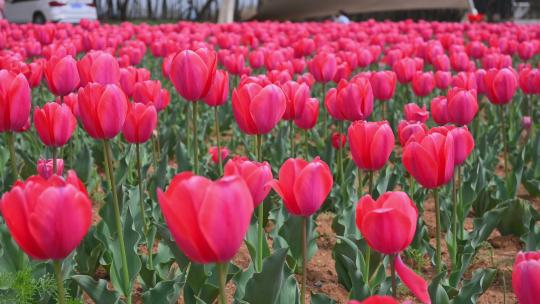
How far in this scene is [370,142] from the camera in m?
2.20

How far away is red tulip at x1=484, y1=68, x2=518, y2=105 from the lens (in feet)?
12.1

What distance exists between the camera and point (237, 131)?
5.70 metres

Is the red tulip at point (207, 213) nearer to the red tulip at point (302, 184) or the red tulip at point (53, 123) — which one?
the red tulip at point (302, 184)

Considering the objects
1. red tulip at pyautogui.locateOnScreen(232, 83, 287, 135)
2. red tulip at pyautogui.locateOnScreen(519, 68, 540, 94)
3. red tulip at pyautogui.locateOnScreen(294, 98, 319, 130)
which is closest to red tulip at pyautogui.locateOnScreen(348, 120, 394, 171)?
red tulip at pyautogui.locateOnScreen(232, 83, 287, 135)

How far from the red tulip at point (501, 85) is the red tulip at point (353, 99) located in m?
1.06

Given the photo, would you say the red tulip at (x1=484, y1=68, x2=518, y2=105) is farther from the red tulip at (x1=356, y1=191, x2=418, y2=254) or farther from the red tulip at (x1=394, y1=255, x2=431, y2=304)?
the red tulip at (x1=394, y1=255, x2=431, y2=304)

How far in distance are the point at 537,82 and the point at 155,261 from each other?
2692 millimetres

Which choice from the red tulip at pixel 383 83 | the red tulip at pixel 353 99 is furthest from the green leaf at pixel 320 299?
the red tulip at pixel 383 83

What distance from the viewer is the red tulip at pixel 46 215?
1316mm

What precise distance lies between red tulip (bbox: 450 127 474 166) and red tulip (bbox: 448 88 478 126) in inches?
29.6

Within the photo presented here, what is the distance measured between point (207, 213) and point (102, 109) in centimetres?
103

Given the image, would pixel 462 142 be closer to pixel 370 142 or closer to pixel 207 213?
pixel 370 142

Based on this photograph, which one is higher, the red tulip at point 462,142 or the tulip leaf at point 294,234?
the red tulip at point 462,142

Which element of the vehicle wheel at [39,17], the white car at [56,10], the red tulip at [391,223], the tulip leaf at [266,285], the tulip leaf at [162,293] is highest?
the red tulip at [391,223]
